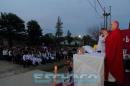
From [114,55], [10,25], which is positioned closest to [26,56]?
[114,55]

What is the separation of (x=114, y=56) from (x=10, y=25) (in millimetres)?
50709

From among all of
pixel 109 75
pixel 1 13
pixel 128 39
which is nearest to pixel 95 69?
pixel 109 75

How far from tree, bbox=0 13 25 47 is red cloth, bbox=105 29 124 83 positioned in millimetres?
48173

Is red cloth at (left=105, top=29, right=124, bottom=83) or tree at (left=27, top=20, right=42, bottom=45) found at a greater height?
tree at (left=27, top=20, right=42, bottom=45)

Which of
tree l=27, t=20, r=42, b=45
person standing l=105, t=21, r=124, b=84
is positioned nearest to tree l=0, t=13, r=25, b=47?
tree l=27, t=20, r=42, b=45

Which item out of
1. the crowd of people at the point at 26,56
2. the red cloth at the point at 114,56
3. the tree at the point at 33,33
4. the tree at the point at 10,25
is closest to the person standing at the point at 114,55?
the red cloth at the point at 114,56

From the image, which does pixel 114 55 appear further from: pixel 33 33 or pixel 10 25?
pixel 33 33

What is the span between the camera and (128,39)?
6.45 metres

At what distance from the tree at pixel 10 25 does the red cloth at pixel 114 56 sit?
48.2 meters

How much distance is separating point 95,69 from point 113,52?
0.38 m

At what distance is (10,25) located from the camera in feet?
179

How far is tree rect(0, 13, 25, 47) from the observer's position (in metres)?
53.1

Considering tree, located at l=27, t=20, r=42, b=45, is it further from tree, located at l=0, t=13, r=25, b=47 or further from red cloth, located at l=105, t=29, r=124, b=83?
red cloth, located at l=105, t=29, r=124, b=83

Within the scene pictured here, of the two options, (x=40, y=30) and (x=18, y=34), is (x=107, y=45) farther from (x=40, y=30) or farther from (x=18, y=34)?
(x=40, y=30)
